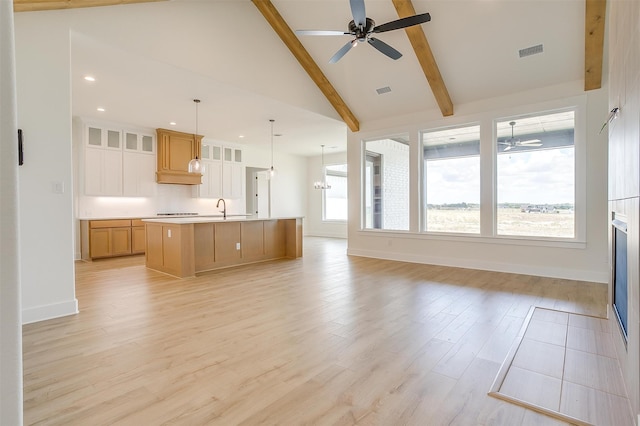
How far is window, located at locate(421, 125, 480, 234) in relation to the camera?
19.3 ft

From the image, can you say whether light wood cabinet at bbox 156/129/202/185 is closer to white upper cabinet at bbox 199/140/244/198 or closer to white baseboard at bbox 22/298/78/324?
white upper cabinet at bbox 199/140/244/198

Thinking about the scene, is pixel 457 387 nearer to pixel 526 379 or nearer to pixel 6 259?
pixel 526 379

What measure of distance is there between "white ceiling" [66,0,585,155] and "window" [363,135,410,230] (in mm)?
698

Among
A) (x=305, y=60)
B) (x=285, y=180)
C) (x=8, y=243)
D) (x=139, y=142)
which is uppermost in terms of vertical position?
(x=305, y=60)

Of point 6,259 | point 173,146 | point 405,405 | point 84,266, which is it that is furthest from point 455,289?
point 173,146

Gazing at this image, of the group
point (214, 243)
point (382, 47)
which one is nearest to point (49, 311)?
point (214, 243)

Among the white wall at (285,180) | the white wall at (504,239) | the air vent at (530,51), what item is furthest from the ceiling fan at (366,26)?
the white wall at (285,180)

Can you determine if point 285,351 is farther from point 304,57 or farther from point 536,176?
point 304,57

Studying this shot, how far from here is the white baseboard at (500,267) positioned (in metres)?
4.73

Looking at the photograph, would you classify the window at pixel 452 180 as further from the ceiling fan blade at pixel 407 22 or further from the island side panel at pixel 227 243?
the island side panel at pixel 227 243

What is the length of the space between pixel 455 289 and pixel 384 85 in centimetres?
382

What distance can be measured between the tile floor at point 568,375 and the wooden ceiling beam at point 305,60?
5.21 metres

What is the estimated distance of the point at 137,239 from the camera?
7328 mm

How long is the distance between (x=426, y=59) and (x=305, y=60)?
86.1 inches
